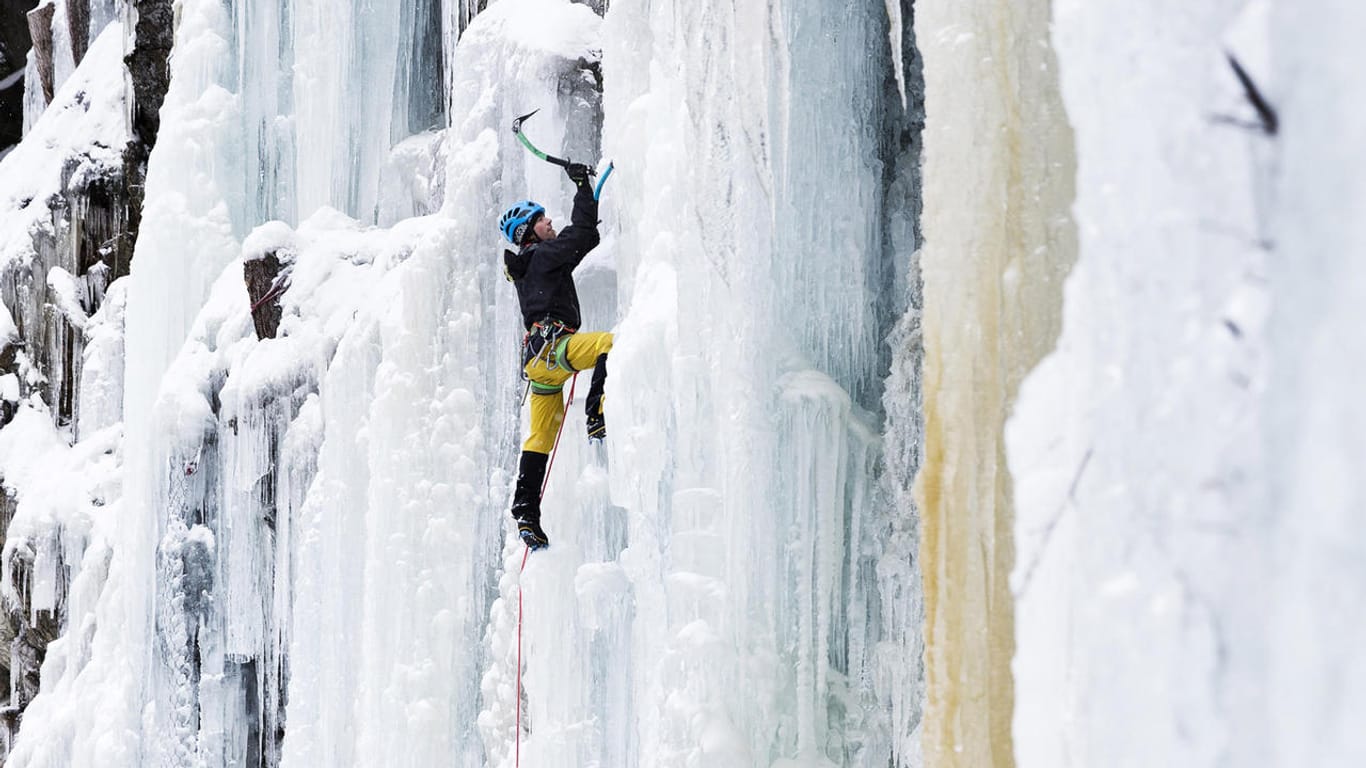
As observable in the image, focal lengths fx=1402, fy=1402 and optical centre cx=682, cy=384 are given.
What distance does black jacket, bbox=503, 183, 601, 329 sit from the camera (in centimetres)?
518

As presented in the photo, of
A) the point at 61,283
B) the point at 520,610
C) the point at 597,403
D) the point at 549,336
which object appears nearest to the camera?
the point at 597,403

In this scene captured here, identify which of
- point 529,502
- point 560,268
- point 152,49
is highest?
point 152,49

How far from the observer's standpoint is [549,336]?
521 cm

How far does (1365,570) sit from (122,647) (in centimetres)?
836

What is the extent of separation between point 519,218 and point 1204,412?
13.3ft

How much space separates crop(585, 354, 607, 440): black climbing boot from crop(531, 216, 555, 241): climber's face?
2.04 ft

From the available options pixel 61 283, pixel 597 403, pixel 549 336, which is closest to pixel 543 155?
pixel 549 336

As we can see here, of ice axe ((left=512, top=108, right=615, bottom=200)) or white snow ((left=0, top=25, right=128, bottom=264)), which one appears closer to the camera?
ice axe ((left=512, top=108, right=615, bottom=200))

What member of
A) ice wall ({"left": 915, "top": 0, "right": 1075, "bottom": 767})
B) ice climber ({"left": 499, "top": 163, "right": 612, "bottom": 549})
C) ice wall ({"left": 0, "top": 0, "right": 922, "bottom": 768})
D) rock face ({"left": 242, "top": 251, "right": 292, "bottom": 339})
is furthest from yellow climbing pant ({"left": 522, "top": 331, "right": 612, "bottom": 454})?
rock face ({"left": 242, "top": 251, "right": 292, "bottom": 339})

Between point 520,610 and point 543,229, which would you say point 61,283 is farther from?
point 520,610

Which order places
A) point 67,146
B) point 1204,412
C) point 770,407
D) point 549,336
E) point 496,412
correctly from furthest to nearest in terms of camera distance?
point 67,146 → point 496,412 → point 549,336 → point 770,407 → point 1204,412

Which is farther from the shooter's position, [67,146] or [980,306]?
[67,146]

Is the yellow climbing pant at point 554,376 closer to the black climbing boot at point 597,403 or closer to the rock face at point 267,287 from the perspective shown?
the black climbing boot at point 597,403

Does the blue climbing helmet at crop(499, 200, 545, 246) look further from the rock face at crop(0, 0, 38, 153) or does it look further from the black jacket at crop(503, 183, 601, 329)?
the rock face at crop(0, 0, 38, 153)
